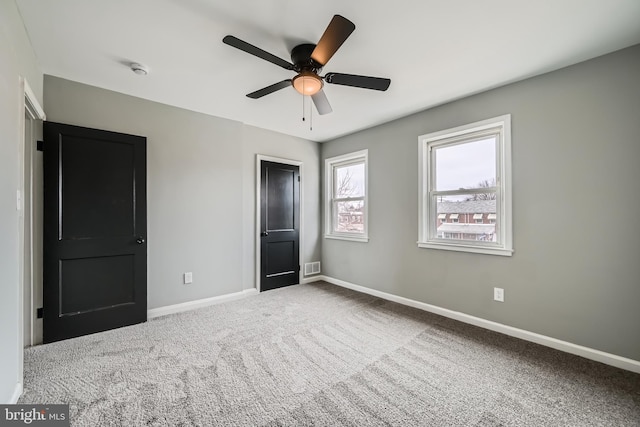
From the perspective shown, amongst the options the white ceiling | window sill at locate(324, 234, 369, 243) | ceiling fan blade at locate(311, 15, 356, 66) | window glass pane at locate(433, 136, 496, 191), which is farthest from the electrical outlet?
window glass pane at locate(433, 136, 496, 191)

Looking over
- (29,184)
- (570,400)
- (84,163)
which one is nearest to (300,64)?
(84,163)

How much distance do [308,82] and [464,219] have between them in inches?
90.4

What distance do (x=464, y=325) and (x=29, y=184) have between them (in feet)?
14.4

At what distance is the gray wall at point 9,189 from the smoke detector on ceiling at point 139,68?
26.7 inches

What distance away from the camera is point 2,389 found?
148 centimetres

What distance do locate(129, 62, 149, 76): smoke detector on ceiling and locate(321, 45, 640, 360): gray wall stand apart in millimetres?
3096

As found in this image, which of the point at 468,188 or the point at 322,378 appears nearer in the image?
the point at 322,378

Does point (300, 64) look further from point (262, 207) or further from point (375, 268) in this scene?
point (375, 268)

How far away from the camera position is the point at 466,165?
310cm

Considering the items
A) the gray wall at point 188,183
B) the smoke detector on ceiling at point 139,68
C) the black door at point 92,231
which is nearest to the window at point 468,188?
the gray wall at point 188,183

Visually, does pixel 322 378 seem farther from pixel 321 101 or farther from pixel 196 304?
pixel 321 101

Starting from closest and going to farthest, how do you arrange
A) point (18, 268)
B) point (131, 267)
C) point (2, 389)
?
point (2, 389), point (18, 268), point (131, 267)

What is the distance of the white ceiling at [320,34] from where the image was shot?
175 cm

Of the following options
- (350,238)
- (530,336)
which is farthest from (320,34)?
(530,336)
